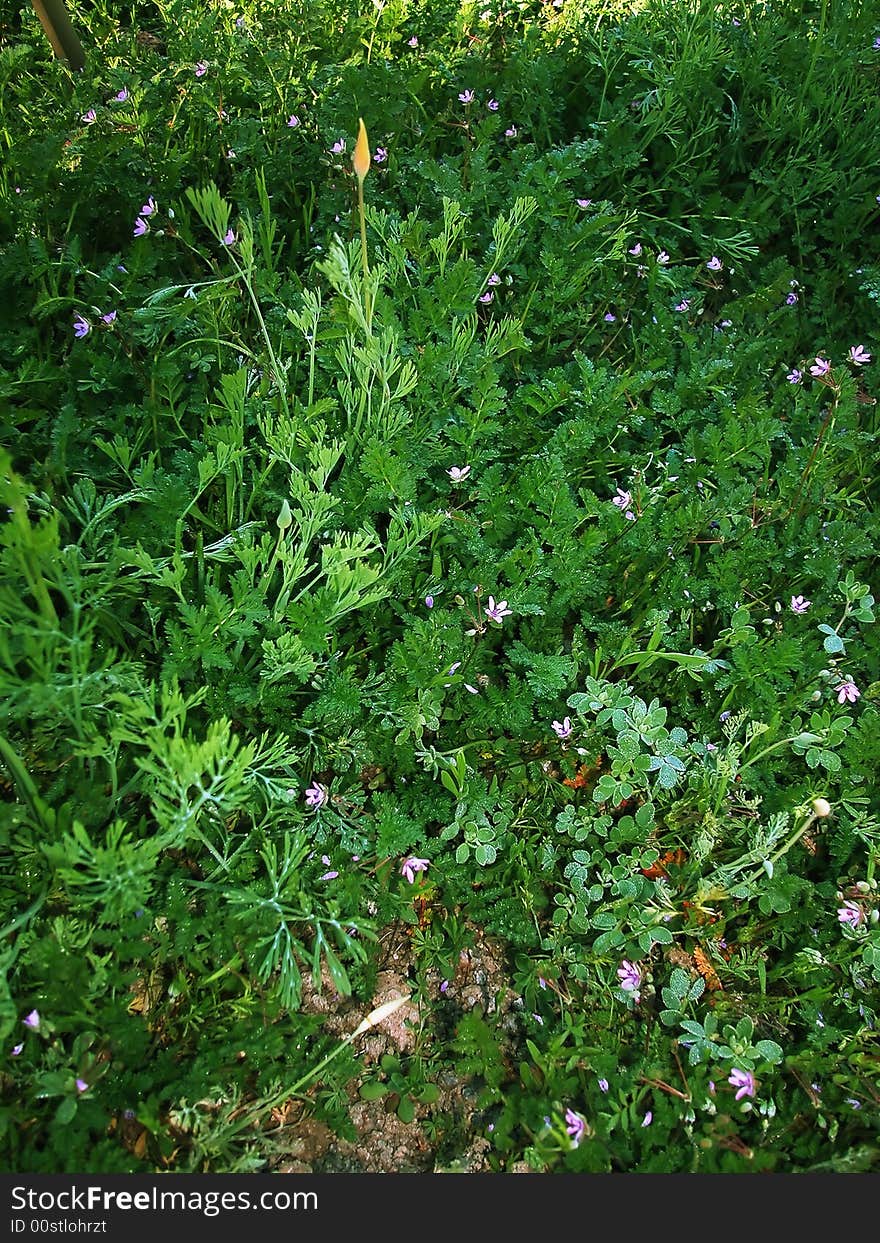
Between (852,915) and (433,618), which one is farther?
(433,618)

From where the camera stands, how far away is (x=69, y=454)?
2.34m

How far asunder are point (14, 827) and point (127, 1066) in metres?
0.54

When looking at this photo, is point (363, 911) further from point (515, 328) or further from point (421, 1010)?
point (515, 328)

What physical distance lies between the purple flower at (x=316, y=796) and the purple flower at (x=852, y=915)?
1.22 meters

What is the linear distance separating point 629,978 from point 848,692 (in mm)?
929

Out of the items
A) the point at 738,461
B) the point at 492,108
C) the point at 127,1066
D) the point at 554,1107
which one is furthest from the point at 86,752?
the point at 492,108

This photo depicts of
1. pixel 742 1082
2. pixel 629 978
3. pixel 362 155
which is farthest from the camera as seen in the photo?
pixel 629 978

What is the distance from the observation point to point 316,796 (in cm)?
205

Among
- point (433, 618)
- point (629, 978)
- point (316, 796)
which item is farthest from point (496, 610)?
point (629, 978)

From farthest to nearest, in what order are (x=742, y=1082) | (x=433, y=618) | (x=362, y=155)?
(x=433, y=618) → (x=742, y=1082) → (x=362, y=155)

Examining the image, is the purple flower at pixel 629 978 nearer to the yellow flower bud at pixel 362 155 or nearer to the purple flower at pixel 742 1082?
the purple flower at pixel 742 1082

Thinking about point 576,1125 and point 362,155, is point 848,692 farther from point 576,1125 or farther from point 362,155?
point 362,155

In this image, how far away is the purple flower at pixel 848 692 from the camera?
227 centimetres

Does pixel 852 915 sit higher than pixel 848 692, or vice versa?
pixel 848 692
